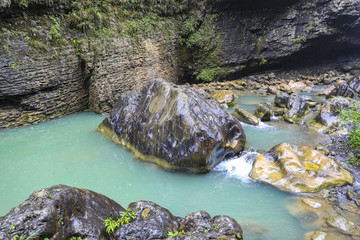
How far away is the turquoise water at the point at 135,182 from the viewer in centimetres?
401

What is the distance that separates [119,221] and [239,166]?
3454mm

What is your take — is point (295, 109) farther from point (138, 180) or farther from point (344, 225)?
point (138, 180)

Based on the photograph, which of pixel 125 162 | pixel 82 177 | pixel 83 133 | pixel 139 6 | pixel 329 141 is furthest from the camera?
pixel 139 6

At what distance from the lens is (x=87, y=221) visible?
2545 mm

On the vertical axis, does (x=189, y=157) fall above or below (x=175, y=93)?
below

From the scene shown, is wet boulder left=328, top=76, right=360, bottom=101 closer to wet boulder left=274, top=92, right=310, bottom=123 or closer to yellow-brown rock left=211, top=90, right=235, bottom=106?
wet boulder left=274, top=92, right=310, bottom=123

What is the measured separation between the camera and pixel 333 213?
12.7 ft

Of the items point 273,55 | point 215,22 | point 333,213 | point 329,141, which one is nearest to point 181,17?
point 215,22

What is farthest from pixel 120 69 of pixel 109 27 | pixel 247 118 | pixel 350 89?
pixel 350 89

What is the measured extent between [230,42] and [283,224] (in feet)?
44.3

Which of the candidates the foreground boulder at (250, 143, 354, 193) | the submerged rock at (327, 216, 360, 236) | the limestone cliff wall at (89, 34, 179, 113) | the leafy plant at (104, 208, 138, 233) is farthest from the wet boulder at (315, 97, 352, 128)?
the limestone cliff wall at (89, 34, 179, 113)

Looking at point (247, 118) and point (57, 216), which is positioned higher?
point (57, 216)

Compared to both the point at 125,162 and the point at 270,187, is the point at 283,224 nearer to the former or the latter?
the point at 270,187

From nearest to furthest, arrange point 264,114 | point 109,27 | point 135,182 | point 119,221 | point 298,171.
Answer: point 119,221 → point 298,171 → point 135,182 → point 264,114 → point 109,27
